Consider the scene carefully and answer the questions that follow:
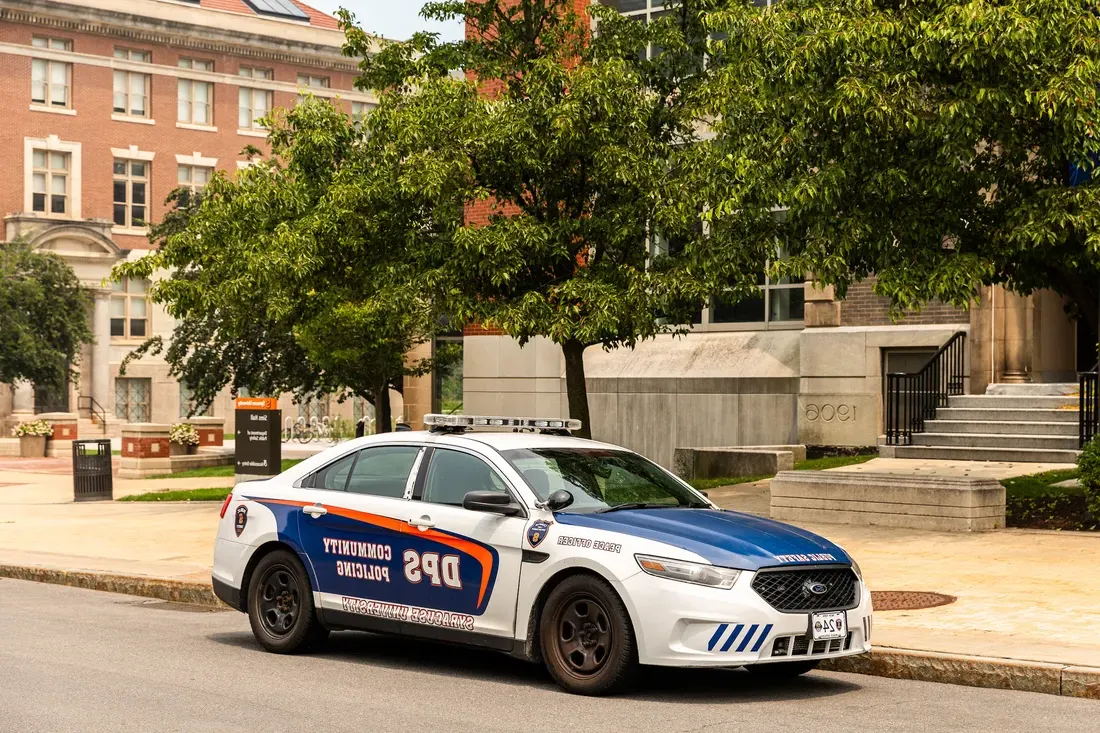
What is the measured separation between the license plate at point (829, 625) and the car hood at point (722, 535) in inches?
11.9

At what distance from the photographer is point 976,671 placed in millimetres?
8594

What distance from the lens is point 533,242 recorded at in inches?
675

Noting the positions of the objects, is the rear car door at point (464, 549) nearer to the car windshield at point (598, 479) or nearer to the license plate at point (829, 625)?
the car windshield at point (598, 479)

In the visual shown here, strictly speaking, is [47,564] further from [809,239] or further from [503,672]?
[809,239]

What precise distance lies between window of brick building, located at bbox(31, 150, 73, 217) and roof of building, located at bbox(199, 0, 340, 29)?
32.2ft

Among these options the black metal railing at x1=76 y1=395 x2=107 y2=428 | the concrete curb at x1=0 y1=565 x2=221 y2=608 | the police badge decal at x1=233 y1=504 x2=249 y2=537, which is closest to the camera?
the police badge decal at x1=233 y1=504 x2=249 y2=537

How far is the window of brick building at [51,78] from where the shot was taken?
5959cm

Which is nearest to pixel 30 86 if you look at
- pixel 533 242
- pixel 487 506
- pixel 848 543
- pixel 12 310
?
pixel 12 310

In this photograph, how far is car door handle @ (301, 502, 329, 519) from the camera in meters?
9.66

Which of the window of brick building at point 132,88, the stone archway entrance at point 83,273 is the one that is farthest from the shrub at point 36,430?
the window of brick building at point 132,88

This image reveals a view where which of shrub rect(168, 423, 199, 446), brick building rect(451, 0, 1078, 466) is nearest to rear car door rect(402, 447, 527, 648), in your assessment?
brick building rect(451, 0, 1078, 466)

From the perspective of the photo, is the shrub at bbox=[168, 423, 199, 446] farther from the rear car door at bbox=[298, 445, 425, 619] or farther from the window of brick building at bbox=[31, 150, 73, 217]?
the window of brick building at bbox=[31, 150, 73, 217]

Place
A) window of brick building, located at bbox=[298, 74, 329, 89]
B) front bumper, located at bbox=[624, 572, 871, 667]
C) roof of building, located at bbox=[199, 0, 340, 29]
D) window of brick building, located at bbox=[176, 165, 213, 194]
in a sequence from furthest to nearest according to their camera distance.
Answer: window of brick building, located at bbox=[298, 74, 329, 89] < roof of building, located at bbox=[199, 0, 340, 29] < window of brick building, located at bbox=[176, 165, 213, 194] < front bumper, located at bbox=[624, 572, 871, 667]

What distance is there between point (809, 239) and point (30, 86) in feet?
166
